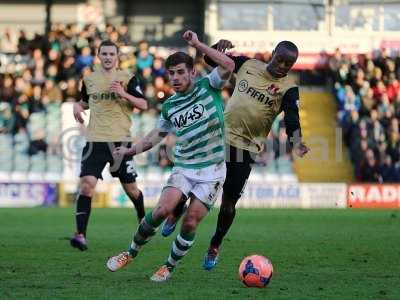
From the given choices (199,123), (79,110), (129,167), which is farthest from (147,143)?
(129,167)

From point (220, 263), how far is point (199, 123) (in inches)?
92.8

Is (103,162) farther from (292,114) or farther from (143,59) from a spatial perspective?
(143,59)

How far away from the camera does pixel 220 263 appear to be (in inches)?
450

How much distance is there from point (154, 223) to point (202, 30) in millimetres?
22919

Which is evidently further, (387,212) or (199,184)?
(387,212)

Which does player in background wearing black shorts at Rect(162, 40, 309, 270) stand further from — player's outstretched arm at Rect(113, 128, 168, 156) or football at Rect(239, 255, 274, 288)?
football at Rect(239, 255, 274, 288)

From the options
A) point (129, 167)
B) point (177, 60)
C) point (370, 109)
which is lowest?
point (129, 167)

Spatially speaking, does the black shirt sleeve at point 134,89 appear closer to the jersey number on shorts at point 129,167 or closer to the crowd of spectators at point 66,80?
the jersey number on shorts at point 129,167

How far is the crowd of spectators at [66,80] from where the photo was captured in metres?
26.7

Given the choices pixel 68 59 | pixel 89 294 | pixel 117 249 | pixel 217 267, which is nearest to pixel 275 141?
pixel 68 59

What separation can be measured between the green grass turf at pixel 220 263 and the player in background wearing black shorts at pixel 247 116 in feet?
2.16

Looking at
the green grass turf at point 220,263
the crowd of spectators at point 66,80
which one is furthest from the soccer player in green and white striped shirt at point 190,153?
the crowd of spectators at point 66,80

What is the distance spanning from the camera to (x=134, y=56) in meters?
28.2

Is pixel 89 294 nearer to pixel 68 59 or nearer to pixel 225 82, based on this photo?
pixel 225 82
